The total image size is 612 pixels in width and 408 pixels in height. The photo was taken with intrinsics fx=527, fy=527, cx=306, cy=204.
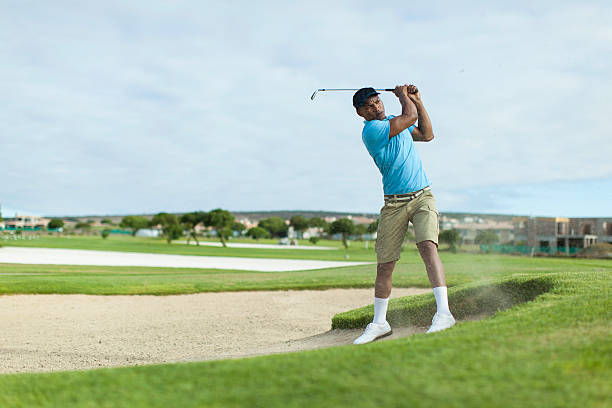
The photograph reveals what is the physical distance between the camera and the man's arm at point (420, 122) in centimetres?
567

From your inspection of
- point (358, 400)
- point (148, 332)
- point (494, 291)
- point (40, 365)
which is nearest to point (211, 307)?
point (148, 332)

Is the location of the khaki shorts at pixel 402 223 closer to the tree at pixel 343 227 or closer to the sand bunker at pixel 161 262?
the sand bunker at pixel 161 262

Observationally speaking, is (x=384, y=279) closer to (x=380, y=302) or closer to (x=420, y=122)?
(x=380, y=302)

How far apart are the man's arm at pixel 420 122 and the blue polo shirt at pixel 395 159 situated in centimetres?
36

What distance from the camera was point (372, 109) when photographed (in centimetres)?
564

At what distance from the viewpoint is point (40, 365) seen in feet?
23.2

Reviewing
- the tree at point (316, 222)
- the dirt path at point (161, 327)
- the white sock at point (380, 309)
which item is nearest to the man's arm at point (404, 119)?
the white sock at point (380, 309)

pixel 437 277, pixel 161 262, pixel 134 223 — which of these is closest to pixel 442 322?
pixel 437 277

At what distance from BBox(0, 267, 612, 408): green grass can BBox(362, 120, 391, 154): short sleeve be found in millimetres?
1997

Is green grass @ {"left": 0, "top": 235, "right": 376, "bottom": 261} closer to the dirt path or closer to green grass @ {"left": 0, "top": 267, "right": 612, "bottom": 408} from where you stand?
Answer: the dirt path

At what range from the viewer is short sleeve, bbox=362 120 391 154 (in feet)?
17.6

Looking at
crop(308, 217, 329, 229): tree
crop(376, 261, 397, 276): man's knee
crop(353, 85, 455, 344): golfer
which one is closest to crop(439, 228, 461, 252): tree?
crop(376, 261, 397, 276): man's knee

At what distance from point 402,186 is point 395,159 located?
0.29 m

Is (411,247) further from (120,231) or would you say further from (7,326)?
(120,231)
